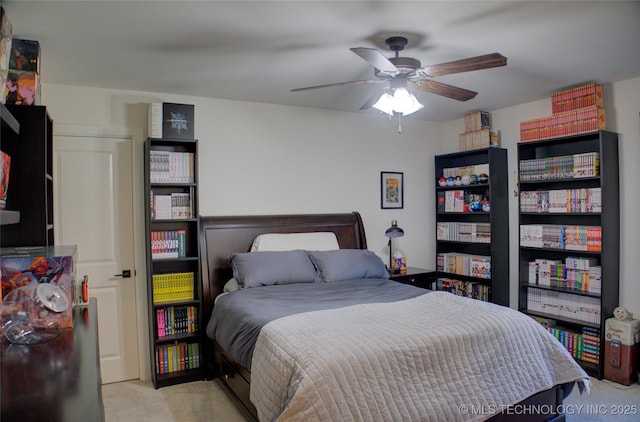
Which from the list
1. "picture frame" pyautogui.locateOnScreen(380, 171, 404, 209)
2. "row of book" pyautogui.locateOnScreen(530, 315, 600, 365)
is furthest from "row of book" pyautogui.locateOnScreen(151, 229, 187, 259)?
"row of book" pyautogui.locateOnScreen(530, 315, 600, 365)

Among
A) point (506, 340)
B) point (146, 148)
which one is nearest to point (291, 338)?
point (506, 340)

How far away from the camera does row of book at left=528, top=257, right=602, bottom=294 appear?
368 centimetres

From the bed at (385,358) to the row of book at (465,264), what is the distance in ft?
4.46

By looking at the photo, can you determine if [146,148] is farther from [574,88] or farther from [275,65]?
[574,88]

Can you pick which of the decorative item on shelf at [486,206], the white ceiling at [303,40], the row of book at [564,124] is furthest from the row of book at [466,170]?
the white ceiling at [303,40]

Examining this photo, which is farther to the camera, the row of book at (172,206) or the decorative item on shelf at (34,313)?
the row of book at (172,206)

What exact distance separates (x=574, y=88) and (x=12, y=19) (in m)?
4.12

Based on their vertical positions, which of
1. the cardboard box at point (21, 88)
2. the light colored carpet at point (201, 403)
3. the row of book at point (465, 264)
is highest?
the cardboard box at point (21, 88)

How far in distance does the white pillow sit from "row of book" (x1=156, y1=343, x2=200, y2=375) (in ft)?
3.32

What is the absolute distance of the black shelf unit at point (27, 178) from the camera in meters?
2.06

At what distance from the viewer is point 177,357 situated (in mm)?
3674

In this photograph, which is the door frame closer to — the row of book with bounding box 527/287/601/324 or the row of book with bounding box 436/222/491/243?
the row of book with bounding box 436/222/491/243

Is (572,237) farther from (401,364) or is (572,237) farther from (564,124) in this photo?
(401,364)

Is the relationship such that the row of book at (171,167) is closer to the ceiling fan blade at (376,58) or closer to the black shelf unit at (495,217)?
the ceiling fan blade at (376,58)
